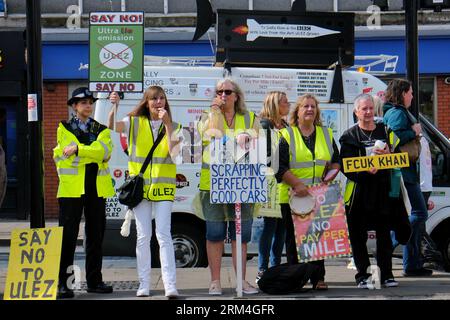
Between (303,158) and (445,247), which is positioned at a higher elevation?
(303,158)

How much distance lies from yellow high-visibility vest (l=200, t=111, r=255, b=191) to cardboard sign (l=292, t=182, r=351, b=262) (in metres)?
0.87

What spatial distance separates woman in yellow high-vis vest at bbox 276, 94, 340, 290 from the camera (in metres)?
8.32

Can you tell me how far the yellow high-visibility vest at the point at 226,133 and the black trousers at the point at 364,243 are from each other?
56.3 inches

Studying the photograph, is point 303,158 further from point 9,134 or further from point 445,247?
point 9,134

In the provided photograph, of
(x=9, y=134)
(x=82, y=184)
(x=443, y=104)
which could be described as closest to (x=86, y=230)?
(x=82, y=184)

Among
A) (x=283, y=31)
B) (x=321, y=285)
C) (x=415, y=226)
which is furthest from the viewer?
(x=283, y=31)

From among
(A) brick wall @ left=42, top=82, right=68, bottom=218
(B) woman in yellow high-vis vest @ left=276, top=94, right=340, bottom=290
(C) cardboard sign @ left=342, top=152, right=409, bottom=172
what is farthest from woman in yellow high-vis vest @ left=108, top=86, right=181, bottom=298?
(A) brick wall @ left=42, top=82, right=68, bottom=218

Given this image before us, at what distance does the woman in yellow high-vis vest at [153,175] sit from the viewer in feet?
25.9

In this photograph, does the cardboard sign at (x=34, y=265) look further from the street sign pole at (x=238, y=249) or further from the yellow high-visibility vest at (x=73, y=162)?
the street sign pole at (x=238, y=249)

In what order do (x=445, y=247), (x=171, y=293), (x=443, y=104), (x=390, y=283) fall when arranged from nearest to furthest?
(x=171, y=293)
(x=390, y=283)
(x=445, y=247)
(x=443, y=104)

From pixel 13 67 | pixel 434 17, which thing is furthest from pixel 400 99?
pixel 13 67

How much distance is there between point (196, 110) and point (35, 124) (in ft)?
7.86

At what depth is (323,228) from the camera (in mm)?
8273

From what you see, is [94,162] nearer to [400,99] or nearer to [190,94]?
[190,94]
